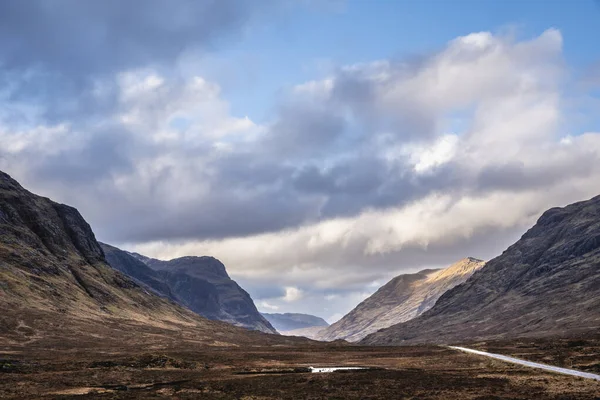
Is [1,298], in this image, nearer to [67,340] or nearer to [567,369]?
[67,340]

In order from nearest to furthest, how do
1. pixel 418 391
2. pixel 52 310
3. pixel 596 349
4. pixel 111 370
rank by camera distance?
pixel 418 391 → pixel 111 370 → pixel 596 349 → pixel 52 310

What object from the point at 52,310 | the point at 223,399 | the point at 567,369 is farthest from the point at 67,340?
the point at 567,369

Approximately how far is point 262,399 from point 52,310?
16144 cm

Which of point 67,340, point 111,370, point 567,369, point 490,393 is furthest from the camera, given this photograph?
point 67,340

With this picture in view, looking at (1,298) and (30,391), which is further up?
(1,298)

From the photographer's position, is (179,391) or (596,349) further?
(596,349)

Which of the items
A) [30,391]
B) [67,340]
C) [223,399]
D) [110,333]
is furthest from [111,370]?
[110,333]

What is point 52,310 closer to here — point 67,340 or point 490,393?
point 67,340

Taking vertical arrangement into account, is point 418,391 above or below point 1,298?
below

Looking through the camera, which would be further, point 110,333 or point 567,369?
point 110,333

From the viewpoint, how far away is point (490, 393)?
55.3 metres

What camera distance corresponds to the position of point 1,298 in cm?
17862

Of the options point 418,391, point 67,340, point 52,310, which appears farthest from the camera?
point 52,310

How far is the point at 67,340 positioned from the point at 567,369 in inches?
4963
